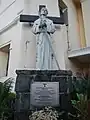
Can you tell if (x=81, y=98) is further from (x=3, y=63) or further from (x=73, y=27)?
(x=73, y=27)

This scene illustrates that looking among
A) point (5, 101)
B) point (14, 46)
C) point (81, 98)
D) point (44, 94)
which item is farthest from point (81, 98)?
point (14, 46)

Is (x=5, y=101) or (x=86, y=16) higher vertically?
(x=86, y=16)

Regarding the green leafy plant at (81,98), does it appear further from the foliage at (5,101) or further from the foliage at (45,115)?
the foliage at (5,101)

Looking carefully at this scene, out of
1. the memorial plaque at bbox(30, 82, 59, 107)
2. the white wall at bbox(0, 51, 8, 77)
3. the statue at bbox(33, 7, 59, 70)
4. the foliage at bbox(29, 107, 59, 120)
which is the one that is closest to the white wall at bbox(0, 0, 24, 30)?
the white wall at bbox(0, 51, 8, 77)

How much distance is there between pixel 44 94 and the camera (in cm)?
384

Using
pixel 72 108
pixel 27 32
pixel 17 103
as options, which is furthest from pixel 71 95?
pixel 27 32

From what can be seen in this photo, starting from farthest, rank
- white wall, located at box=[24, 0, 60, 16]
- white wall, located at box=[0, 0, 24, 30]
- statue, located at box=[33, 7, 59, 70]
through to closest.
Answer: white wall, located at box=[0, 0, 24, 30], white wall, located at box=[24, 0, 60, 16], statue, located at box=[33, 7, 59, 70]

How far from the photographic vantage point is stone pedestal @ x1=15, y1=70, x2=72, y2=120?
12.3 feet

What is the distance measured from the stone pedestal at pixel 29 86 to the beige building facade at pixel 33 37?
145 cm

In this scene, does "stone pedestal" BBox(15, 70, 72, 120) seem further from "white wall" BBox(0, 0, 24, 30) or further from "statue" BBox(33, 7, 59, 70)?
"white wall" BBox(0, 0, 24, 30)

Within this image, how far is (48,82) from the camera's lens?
155 inches

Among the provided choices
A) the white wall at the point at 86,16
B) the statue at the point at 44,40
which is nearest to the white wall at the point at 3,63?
the statue at the point at 44,40

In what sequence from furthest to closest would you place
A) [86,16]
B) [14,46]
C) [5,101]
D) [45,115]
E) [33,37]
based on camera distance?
[86,16]
[14,46]
[33,37]
[5,101]
[45,115]

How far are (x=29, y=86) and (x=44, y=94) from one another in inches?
14.9
